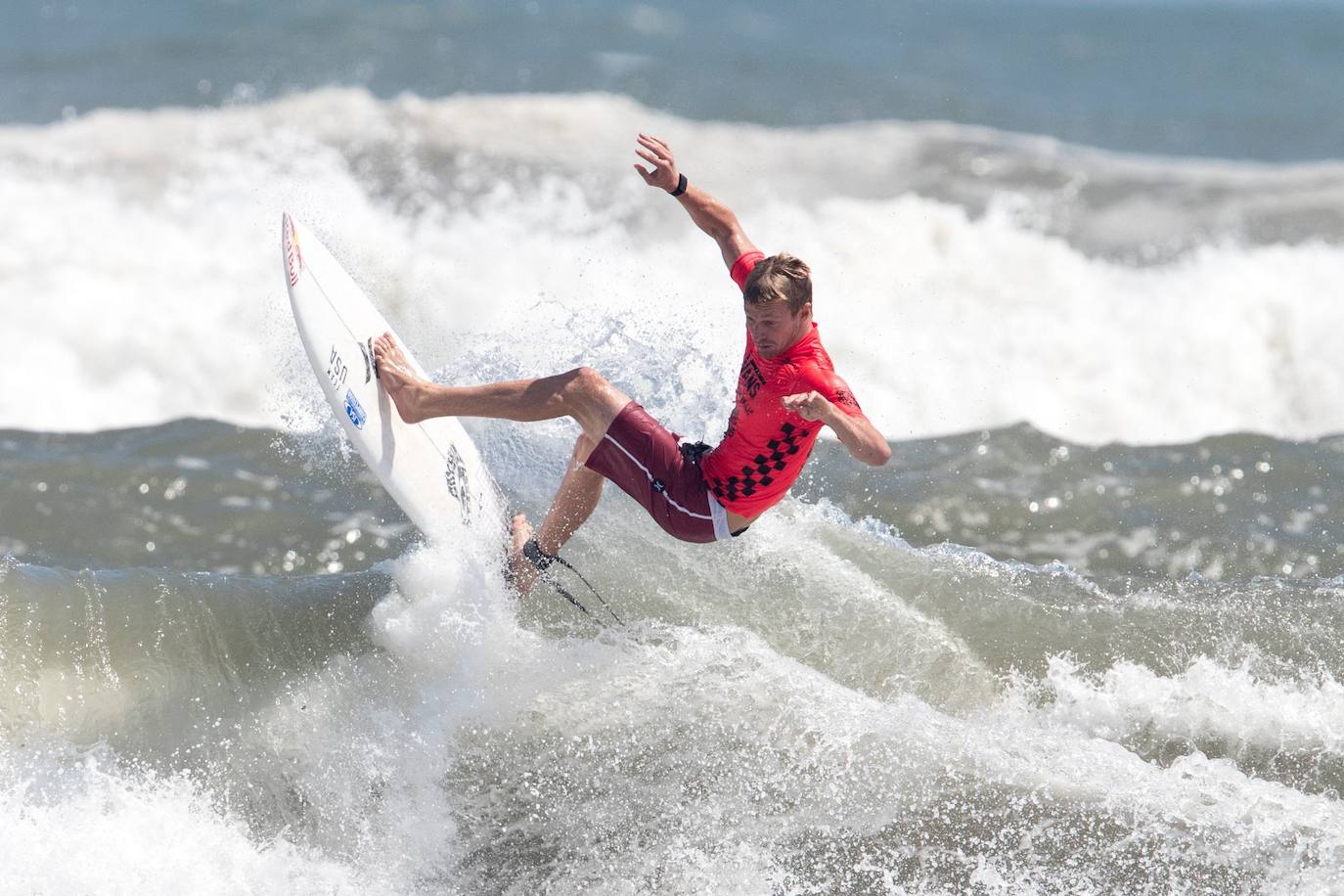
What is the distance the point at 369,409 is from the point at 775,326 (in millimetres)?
2199

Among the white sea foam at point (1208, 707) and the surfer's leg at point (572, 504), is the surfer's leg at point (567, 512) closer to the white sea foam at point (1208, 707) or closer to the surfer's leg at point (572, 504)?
the surfer's leg at point (572, 504)

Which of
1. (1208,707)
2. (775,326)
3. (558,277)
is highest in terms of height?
(775,326)

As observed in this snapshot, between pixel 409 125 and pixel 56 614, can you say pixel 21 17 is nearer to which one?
pixel 409 125

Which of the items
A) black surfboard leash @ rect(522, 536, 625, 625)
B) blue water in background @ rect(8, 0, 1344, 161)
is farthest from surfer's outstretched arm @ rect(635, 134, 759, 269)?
blue water in background @ rect(8, 0, 1344, 161)

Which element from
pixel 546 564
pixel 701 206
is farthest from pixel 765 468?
pixel 701 206

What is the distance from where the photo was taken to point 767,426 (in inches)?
204

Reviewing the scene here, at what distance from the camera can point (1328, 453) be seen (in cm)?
927

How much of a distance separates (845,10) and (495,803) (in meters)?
15.8

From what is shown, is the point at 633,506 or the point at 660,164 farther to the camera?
the point at 633,506

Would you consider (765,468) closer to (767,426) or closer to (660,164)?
(767,426)

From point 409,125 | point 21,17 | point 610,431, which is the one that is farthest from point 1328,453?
point 21,17

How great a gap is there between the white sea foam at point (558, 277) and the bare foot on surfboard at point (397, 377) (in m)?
1.23

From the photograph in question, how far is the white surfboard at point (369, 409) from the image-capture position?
6.04 metres

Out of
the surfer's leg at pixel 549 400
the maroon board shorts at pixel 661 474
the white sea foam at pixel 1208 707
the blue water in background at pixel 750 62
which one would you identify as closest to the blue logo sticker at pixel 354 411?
the surfer's leg at pixel 549 400
